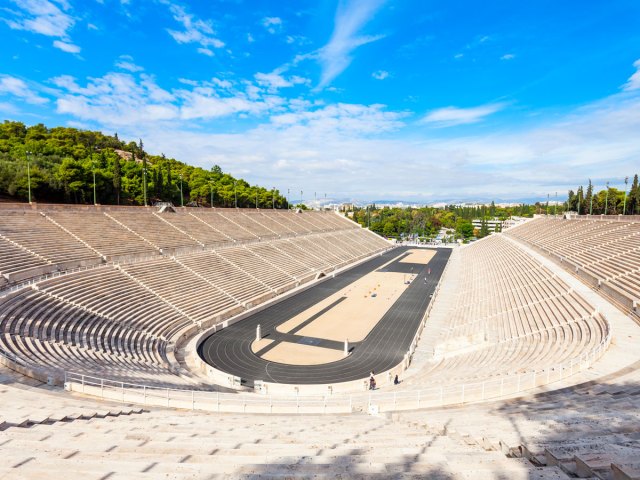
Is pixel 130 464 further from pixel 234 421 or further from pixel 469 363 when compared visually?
pixel 469 363

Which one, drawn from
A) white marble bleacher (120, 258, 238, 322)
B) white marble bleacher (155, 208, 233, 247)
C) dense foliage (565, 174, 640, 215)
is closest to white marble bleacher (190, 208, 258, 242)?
white marble bleacher (155, 208, 233, 247)

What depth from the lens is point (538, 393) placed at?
11.1 metres

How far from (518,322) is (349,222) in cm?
6941

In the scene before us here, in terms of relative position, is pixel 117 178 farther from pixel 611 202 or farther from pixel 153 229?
pixel 611 202

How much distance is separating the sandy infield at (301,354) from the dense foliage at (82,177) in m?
32.2

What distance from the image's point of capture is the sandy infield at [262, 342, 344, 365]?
69.6ft

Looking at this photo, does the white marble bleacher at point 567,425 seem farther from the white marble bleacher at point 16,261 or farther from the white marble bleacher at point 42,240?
the white marble bleacher at point 42,240

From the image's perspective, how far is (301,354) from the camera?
22.2 meters

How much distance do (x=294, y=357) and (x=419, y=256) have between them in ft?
168

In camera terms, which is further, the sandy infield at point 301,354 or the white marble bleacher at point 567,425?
A: the sandy infield at point 301,354

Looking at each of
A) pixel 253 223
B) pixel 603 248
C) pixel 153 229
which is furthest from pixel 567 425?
pixel 253 223

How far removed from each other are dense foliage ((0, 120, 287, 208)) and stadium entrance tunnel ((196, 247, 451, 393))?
29.6m

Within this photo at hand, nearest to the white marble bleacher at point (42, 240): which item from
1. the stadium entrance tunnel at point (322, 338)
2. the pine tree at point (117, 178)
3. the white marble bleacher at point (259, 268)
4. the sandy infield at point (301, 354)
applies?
the stadium entrance tunnel at point (322, 338)

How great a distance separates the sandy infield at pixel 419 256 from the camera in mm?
61703
